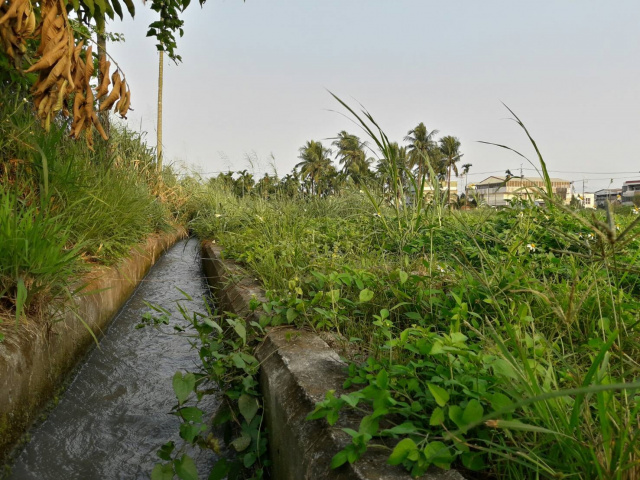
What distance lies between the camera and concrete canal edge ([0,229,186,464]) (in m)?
1.75

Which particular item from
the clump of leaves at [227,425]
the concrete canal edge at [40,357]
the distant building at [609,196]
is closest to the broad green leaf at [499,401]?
the clump of leaves at [227,425]

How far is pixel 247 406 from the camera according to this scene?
167cm

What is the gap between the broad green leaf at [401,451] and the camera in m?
1.01

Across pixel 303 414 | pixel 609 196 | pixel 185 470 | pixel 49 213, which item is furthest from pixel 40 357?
pixel 609 196

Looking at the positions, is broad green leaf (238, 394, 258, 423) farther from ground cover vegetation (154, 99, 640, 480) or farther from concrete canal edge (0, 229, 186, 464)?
concrete canal edge (0, 229, 186, 464)

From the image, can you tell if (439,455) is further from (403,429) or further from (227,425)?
(227,425)

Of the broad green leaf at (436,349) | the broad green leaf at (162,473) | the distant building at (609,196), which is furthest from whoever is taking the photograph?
the distant building at (609,196)

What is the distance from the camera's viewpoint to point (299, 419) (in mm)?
1358

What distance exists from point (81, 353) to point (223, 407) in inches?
47.4

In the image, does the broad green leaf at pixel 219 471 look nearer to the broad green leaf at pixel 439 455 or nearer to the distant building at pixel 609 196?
the broad green leaf at pixel 439 455

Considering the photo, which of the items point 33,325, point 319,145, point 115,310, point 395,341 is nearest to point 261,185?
point 115,310

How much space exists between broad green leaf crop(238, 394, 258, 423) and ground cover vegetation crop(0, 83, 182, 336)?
3.14 feet

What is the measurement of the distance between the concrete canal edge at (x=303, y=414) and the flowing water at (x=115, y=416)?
17.8 inches

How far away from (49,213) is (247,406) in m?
2.14
